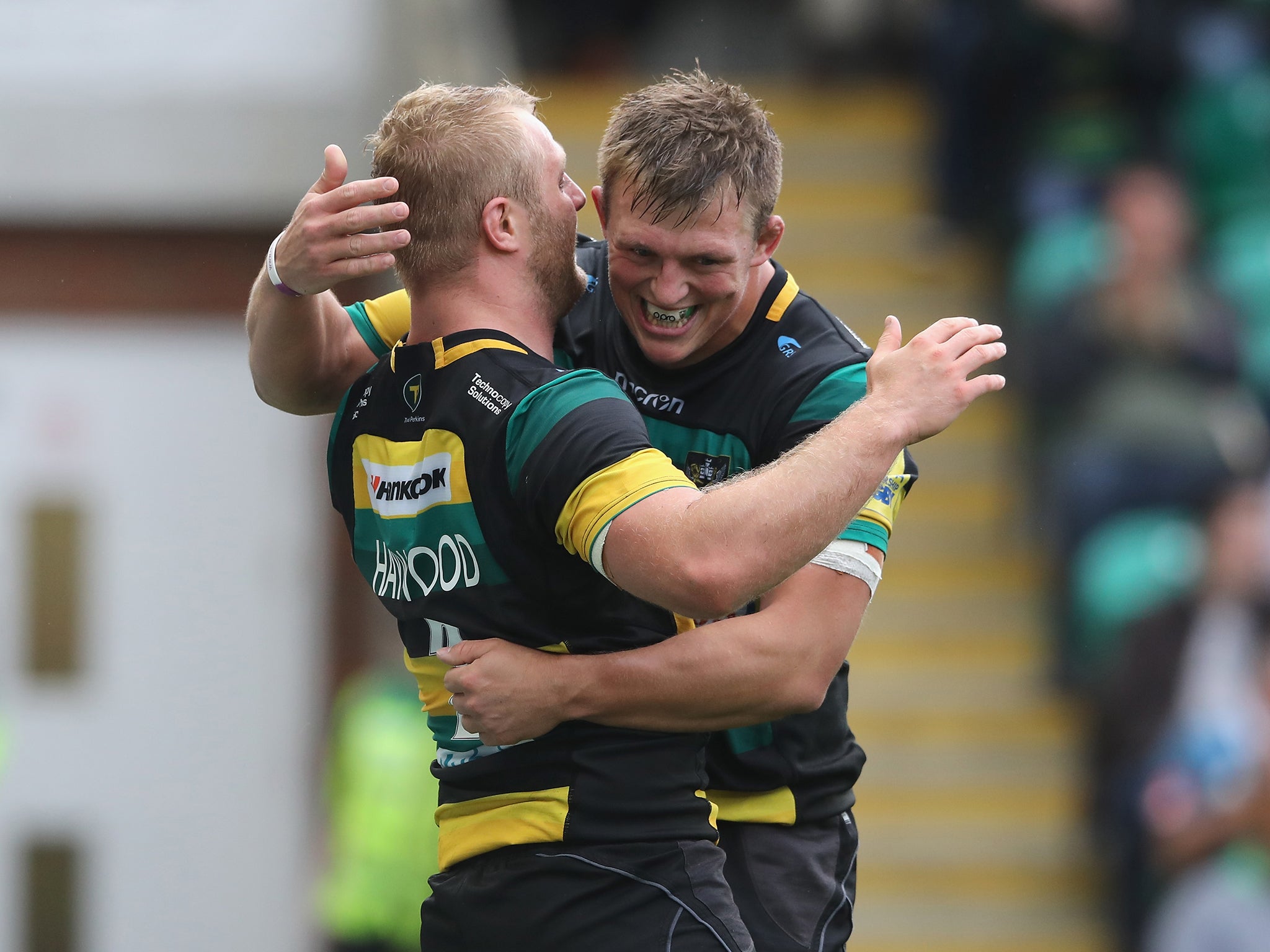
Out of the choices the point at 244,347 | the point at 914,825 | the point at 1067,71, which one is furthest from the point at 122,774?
the point at 1067,71

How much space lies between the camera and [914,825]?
7.57m

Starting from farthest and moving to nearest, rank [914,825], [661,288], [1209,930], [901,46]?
[901,46]
[914,825]
[1209,930]
[661,288]

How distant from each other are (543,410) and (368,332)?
73cm

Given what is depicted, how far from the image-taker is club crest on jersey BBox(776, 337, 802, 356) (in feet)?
8.99

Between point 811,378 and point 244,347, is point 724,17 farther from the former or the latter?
point 811,378

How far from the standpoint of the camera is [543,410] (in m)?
2.37

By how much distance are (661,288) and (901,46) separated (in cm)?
800

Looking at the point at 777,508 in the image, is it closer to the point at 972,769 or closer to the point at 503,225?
the point at 503,225

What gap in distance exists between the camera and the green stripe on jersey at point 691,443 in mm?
2736

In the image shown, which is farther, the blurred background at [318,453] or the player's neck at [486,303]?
the blurred background at [318,453]

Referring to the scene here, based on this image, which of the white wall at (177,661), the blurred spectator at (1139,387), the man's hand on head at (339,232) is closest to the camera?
the man's hand on head at (339,232)

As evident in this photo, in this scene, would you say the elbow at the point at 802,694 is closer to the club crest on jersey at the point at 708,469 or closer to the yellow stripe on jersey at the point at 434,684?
the club crest on jersey at the point at 708,469

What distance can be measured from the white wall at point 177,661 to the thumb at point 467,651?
241 inches

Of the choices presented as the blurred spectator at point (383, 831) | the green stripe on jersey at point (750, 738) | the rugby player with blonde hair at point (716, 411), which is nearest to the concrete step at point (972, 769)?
the blurred spectator at point (383, 831)
